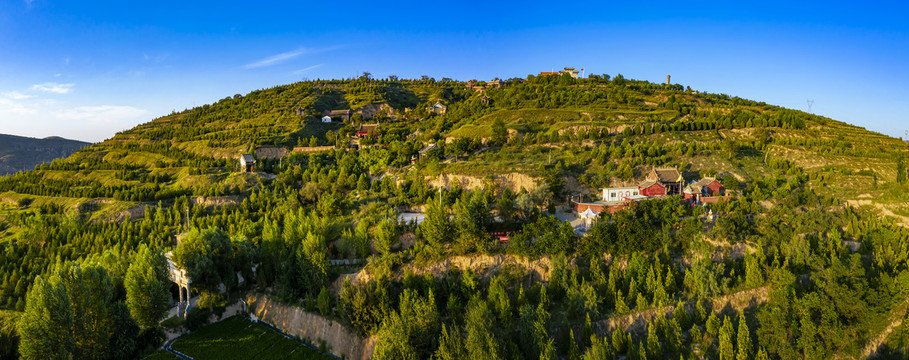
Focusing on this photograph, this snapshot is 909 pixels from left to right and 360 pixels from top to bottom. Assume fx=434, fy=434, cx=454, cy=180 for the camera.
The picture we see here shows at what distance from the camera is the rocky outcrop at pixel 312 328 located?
23609mm

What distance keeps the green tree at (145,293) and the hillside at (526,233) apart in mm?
280

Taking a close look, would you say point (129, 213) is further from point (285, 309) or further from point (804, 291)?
point (804, 291)

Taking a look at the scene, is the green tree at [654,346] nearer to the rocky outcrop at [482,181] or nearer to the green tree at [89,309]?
the rocky outcrop at [482,181]

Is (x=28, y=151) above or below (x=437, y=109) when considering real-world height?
below

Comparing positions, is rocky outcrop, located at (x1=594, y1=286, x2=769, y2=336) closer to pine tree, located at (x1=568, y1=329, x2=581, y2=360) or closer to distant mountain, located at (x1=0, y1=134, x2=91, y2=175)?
pine tree, located at (x1=568, y1=329, x2=581, y2=360)

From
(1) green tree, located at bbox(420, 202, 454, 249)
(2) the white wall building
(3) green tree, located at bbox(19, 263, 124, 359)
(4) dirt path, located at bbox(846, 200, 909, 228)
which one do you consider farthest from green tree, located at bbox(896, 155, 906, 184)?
(3) green tree, located at bbox(19, 263, 124, 359)

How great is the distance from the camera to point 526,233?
1109 inches

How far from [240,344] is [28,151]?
183 meters

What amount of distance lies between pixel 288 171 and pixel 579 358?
35.6 meters

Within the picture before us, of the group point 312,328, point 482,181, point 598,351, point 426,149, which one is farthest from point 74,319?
point 426,149

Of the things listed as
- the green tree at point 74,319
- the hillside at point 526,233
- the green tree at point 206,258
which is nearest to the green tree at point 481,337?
the hillside at point 526,233

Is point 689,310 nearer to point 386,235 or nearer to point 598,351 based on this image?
point 598,351

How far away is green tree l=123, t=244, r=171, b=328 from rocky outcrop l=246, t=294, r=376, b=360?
16.1 feet

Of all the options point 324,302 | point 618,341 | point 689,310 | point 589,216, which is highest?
point 589,216
